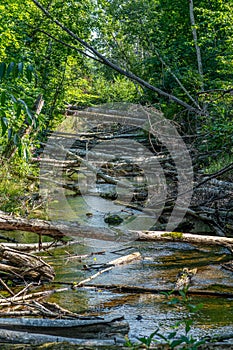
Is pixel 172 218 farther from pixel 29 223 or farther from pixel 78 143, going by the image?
pixel 78 143

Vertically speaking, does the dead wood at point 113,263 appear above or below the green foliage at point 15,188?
below

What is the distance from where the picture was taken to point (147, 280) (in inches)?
258

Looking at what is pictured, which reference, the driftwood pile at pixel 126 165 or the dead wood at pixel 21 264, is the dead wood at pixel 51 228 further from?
the driftwood pile at pixel 126 165

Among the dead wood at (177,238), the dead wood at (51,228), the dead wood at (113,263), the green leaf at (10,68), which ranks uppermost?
the green leaf at (10,68)

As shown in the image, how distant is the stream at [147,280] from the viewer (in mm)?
5074

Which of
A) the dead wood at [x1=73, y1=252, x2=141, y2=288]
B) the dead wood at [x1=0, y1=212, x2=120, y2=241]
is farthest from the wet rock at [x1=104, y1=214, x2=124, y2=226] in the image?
the dead wood at [x1=0, y1=212, x2=120, y2=241]

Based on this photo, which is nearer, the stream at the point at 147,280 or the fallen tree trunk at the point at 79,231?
the stream at the point at 147,280

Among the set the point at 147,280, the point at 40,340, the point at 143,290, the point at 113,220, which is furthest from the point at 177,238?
the point at 113,220

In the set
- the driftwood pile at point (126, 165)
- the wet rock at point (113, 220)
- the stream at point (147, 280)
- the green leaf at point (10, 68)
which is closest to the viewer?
the green leaf at point (10, 68)

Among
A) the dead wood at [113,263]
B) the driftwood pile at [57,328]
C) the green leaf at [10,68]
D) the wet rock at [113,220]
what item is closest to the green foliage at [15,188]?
the wet rock at [113,220]

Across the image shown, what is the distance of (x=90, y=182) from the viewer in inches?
567

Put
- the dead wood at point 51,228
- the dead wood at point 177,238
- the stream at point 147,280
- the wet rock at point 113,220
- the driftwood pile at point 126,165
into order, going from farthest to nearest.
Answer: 1. the wet rock at point 113,220
2. the driftwood pile at point 126,165
3. the dead wood at point 177,238
4. the dead wood at point 51,228
5. the stream at point 147,280

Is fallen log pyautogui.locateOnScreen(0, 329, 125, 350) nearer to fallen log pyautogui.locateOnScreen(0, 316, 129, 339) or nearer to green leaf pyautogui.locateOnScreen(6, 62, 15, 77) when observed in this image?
fallen log pyautogui.locateOnScreen(0, 316, 129, 339)

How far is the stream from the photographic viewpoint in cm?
507
